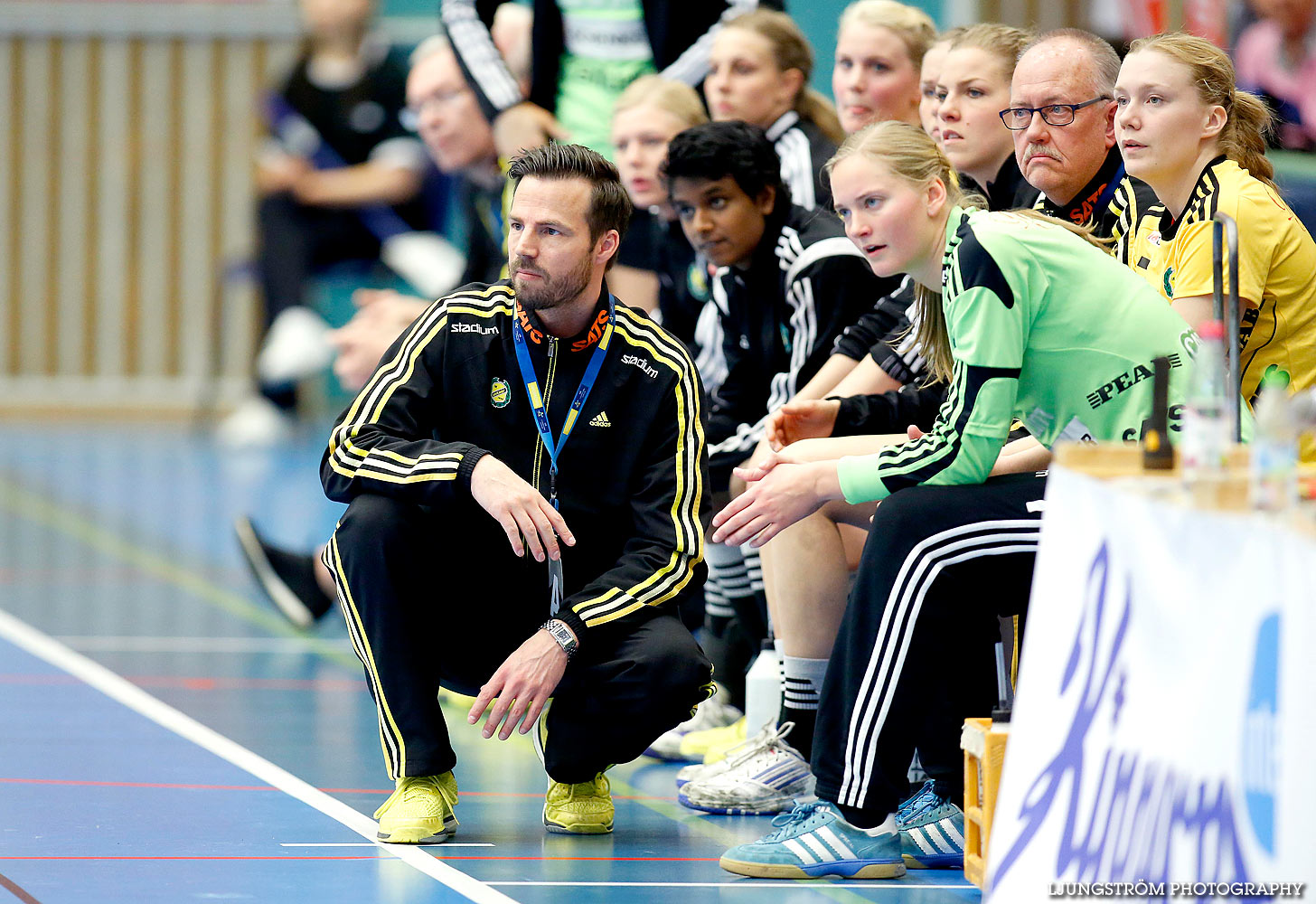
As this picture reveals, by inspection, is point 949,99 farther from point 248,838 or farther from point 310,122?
point 310,122

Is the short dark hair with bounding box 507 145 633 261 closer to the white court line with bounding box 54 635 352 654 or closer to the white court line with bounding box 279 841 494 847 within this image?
the white court line with bounding box 279 841 494 847

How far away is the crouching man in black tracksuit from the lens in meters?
3.37

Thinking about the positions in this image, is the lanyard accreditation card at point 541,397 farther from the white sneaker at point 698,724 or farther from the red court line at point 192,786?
the white sneaker at point 698,724

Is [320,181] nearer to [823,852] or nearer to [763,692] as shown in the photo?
[763,692]

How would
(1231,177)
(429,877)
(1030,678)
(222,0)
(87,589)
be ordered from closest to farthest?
(1030,678), (429,877), (1231,177), (87,589), (222,0)

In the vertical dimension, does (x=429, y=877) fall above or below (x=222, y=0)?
below

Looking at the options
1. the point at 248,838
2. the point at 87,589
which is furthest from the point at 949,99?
the point at 87,589

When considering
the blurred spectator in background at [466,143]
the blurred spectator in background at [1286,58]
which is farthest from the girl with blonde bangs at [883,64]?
the blurred spectator in background at [1286,58]

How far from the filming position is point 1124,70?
336 centimetres

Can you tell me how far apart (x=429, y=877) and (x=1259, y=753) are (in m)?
1.55

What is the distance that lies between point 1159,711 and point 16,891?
6.01ft

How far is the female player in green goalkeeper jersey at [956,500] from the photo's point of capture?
306cm

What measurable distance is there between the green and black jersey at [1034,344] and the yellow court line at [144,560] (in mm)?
2788

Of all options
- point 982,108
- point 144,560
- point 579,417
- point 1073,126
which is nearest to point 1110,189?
point 1073,126
